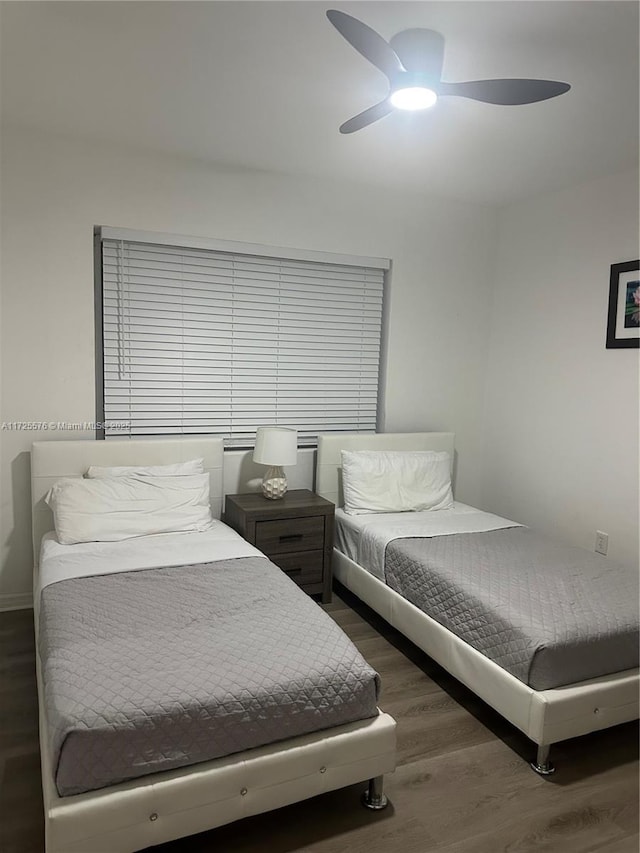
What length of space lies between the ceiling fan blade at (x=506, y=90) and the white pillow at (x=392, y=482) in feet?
7.24

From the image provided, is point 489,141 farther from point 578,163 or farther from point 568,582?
point 568,582

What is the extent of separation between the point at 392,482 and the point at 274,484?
78 centimetres

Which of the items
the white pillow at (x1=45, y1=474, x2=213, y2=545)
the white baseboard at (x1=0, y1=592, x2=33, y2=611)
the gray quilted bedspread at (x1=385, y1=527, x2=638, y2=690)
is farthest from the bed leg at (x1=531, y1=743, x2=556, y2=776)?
the white baseboard at (x1=0, y1=592, x2=33, y2=611)

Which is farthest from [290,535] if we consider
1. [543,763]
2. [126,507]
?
[543,763]

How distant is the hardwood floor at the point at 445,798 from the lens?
183cm

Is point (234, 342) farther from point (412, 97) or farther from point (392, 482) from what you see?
point (412, 97)

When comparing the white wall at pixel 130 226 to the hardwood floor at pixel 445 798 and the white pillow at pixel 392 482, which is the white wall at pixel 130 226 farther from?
the hardwood floor at pixel 445 798

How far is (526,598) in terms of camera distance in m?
2.46

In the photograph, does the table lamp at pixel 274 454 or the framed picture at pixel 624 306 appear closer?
the framed picture at pixel 624 306

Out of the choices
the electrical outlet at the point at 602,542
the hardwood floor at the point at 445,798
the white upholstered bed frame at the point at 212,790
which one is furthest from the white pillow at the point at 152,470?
the electrical outlet at the point at 602,542

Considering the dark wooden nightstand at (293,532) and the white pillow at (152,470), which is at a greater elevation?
the white pillow at (152,470)

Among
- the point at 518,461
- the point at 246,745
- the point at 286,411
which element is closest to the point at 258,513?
the point at 286,411

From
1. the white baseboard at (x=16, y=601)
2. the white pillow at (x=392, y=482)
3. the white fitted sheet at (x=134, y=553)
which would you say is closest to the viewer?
the white fitted sheet at (x=134, y=553)

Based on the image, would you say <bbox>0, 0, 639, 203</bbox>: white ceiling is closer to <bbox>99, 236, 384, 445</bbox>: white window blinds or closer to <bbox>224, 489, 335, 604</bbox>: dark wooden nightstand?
<bbox>99, 236, 384, 445</bbox>: white window blinds
